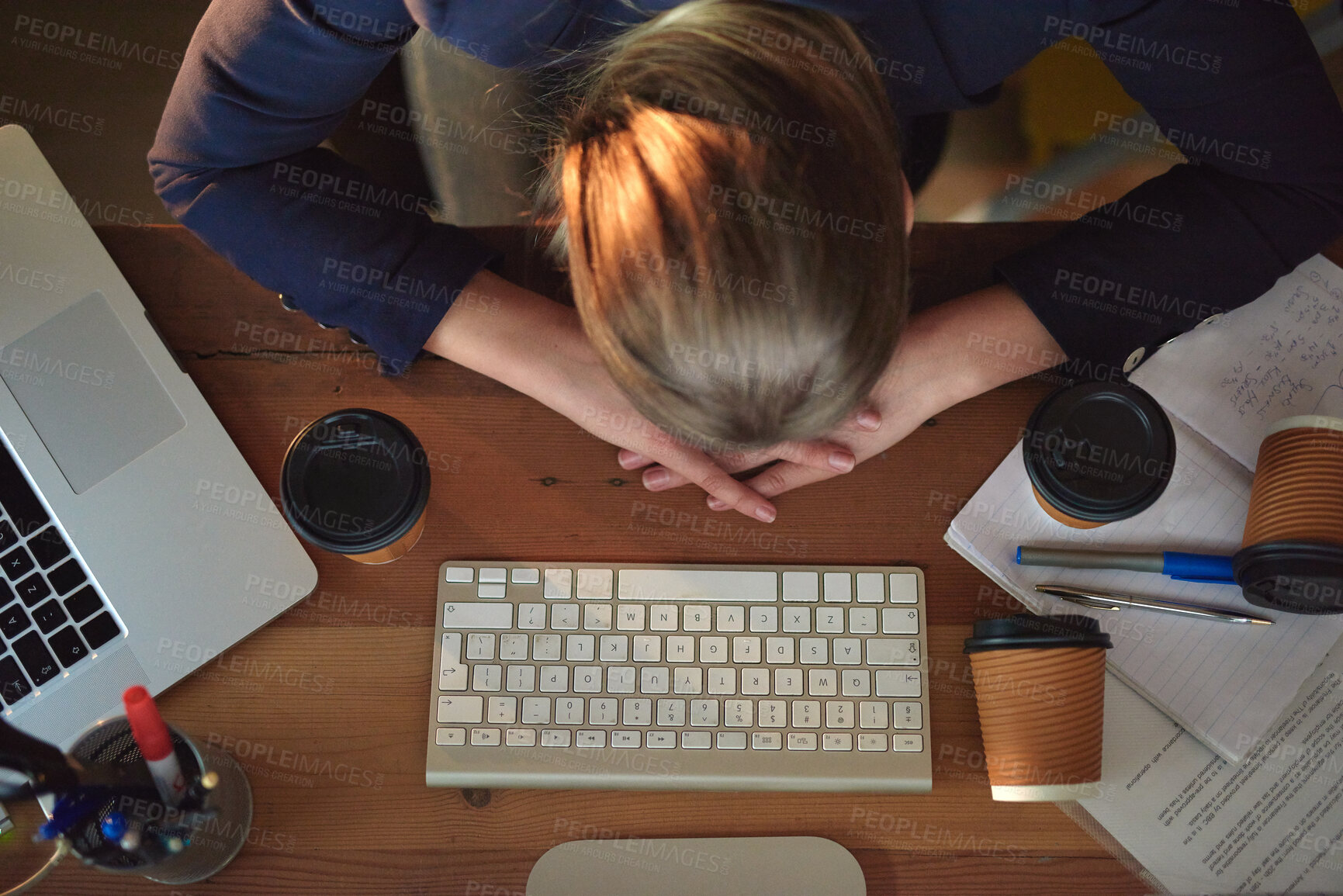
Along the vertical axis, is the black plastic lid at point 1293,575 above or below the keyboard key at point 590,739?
above

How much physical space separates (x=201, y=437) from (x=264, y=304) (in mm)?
130

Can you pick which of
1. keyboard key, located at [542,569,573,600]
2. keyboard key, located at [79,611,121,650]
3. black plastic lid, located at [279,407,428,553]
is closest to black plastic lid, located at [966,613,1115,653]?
keyboard key, located at [542,569,573,600]

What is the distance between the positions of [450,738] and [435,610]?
0.10 metres

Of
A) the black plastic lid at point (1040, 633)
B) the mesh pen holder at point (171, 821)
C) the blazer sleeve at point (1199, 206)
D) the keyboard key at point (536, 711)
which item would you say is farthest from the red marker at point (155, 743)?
the blazer sleeve at point (1199, 206)

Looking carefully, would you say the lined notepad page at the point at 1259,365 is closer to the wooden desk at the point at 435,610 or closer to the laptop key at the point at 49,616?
the wooden desk at the point at 435,610

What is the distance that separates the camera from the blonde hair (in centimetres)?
45

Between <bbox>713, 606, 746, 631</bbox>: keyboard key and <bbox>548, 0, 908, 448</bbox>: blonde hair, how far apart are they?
0.20 meters

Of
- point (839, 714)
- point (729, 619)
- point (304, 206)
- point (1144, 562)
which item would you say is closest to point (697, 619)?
point (729, 619)

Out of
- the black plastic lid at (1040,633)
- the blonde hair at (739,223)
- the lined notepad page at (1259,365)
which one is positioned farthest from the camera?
the lined notepad page at (1259,365)

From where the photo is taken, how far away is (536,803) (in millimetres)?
652

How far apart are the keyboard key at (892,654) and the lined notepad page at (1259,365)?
Result: 0.97 feet

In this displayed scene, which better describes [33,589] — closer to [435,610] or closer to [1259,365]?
[435,610]

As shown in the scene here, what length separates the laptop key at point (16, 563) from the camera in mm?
630

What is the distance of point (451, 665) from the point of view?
0.66m
